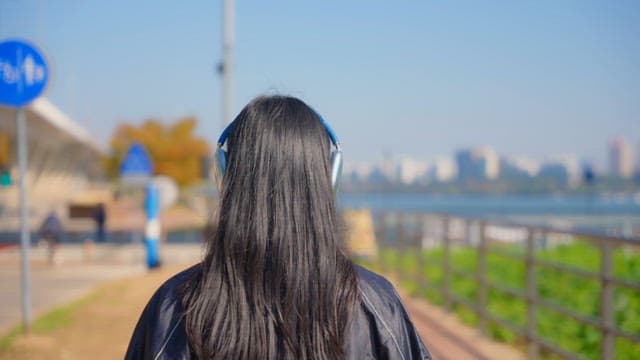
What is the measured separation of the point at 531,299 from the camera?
652 cm

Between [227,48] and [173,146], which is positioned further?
[173,146]

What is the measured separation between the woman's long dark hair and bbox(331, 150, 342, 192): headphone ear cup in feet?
0.16

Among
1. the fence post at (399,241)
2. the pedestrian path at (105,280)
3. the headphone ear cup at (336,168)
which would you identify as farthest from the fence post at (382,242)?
the headphone ear cup at (336,168)

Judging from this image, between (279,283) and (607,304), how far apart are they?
405 centimetres

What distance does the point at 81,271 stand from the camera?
17984 mm

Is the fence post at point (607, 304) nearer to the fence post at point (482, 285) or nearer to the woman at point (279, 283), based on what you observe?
the fence post at point (482, 285)

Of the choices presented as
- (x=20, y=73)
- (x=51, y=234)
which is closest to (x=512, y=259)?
(x=20, y=73)

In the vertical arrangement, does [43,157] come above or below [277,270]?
above

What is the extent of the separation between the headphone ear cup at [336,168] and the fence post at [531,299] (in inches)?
197

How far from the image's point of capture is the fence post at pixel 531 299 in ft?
21.2

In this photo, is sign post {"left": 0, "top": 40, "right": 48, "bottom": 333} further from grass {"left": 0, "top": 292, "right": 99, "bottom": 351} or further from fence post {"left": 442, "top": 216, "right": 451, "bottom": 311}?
fence post {"left": 442, "top": 216, "right": 451, "bottom": 311}

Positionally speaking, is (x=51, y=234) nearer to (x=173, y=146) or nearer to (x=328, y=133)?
(x=328, y=133)

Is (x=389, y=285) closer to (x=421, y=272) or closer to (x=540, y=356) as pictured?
(x=540, y=356)

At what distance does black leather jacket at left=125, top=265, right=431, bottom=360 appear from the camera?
1.69m
